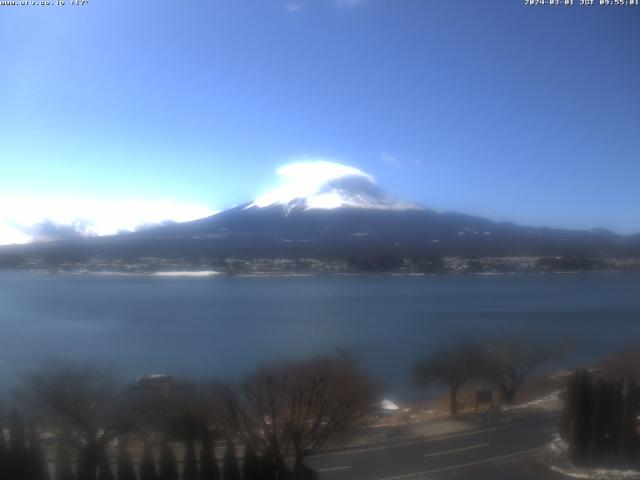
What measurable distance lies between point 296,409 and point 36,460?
1.23 meters

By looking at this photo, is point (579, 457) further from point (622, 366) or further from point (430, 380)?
point (430, 380)

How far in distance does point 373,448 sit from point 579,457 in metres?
1.08

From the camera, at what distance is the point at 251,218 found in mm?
21953

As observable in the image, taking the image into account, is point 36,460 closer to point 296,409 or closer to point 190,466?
point 190,466

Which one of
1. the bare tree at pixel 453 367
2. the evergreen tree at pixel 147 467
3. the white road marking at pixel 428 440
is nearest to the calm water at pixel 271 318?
the bare tree at pixel 453 367

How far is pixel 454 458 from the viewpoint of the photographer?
2.90 m

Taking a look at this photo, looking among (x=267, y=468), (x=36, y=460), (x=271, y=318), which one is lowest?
(x=271, y=318)

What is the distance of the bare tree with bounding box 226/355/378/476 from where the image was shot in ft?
8.86

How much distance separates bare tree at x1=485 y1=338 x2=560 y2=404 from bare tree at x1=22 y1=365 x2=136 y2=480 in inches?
108

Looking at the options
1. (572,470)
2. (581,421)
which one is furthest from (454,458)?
(581,421)

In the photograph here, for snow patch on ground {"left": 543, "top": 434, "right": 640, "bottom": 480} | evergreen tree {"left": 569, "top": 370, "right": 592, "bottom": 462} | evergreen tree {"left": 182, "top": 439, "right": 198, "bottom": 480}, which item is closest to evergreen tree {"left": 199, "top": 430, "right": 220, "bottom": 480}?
evergreen tree {"left": 182, "top": 439, "right": 198, "bottom": 480}

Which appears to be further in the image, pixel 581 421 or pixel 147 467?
pixel 581 421

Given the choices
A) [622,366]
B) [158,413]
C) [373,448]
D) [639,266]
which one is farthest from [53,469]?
[639,266]

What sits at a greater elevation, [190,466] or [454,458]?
[190,466]
